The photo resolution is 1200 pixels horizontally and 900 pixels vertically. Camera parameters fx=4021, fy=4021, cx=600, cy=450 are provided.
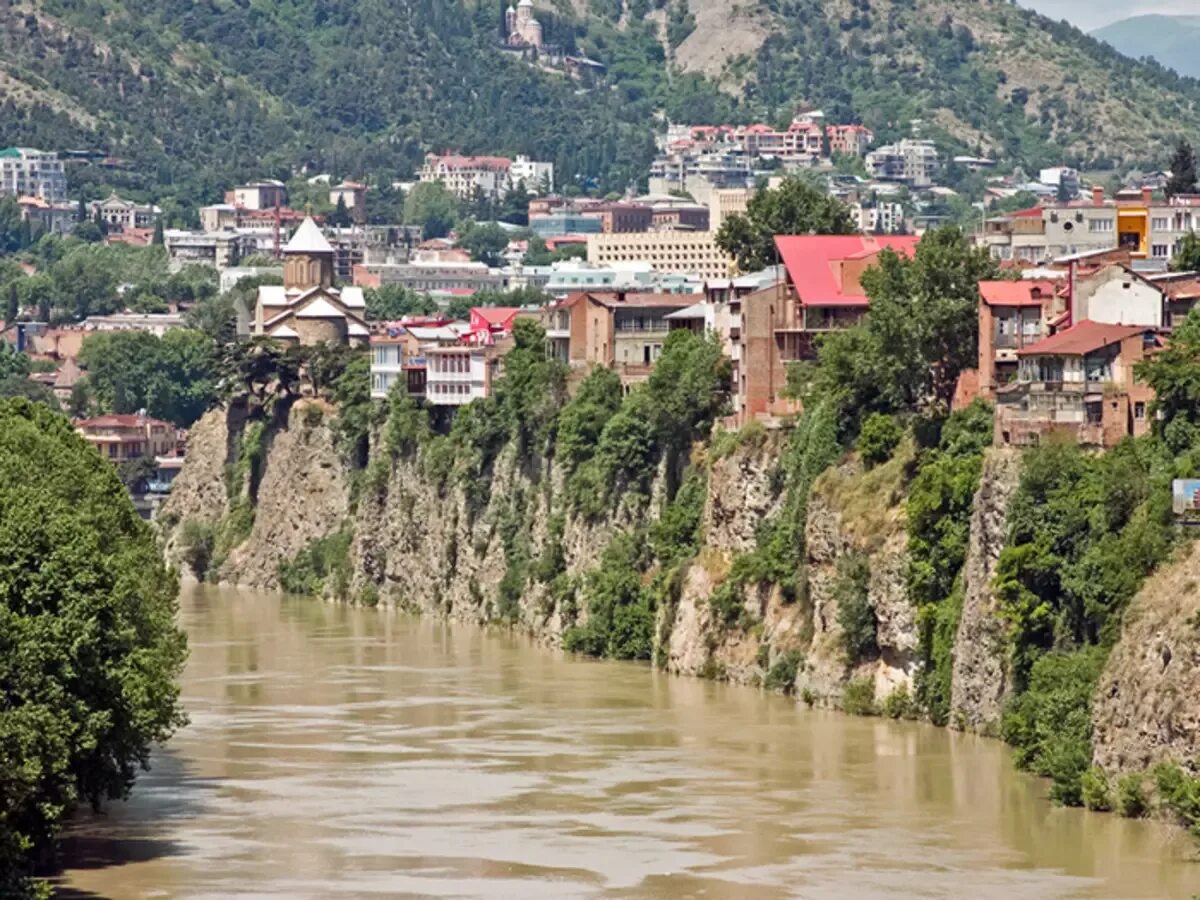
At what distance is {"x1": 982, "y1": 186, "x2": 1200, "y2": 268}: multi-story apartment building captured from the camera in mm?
112188

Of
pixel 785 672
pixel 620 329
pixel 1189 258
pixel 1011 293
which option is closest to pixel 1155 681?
pixel 785 672

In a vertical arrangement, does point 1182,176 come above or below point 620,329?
above

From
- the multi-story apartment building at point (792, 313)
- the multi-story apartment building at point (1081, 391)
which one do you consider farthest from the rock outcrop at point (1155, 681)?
the multi-story apartment building at point (792, 313)

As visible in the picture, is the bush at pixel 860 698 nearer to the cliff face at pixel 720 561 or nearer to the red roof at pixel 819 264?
the cliff face at pixel 720 561

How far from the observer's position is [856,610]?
276 feet

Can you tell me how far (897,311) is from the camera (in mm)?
88312

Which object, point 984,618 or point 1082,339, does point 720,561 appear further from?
point 984,618

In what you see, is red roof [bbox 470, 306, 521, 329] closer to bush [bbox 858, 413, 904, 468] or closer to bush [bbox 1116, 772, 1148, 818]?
bush [bbox 858, 413, 904, 468]

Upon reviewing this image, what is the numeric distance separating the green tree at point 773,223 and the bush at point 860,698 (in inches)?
1263

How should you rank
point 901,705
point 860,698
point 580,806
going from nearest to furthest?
point 580,806, point 901,705, point 860,698

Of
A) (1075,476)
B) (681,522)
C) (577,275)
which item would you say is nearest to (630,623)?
(681,522)

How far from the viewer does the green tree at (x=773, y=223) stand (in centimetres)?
11519

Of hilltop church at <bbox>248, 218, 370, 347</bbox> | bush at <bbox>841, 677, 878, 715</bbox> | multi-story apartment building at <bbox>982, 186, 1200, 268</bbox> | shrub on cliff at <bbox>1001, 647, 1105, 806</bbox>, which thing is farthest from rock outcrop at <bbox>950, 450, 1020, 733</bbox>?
hilltop church at <bbox>248, 218, 370, 347</bbox>

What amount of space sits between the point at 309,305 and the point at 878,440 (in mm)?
66353
